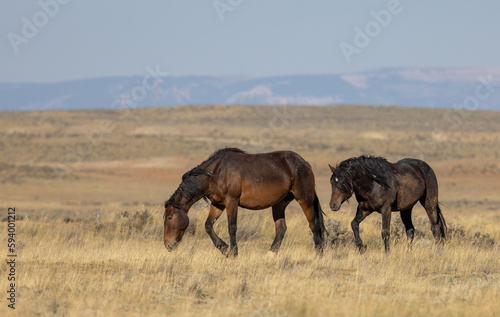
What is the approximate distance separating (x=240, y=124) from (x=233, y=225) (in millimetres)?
66652

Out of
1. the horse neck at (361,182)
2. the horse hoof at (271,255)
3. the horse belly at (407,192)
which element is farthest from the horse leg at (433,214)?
the horse hoof at (271,255)

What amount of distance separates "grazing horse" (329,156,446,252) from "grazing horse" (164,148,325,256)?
0.61m

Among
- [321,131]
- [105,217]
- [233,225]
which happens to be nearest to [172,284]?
[233,225]

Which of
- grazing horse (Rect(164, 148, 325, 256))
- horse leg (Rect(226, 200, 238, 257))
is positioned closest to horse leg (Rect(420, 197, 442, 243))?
grazing horse (Rect(164, 148, 325, 256))

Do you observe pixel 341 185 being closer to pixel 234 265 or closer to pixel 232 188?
pixel 232 188

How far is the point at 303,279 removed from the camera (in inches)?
369

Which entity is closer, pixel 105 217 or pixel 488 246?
pixel 488 246

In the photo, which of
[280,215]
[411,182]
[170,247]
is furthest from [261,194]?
[411,182]

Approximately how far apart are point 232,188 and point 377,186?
258 cm

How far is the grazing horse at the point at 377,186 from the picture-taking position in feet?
38.3

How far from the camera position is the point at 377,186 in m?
11.9

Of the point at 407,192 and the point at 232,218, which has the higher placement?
the point at 407,192

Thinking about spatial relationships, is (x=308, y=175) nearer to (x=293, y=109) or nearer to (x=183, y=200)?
(x=183, y=200)

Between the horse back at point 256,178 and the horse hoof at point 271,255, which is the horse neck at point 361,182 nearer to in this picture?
the horse back at point 256,178
